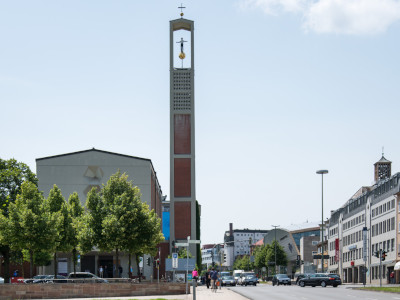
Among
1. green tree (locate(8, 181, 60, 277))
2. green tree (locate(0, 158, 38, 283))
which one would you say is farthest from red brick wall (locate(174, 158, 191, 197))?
green tree (locate(8, 181, 60, 277))

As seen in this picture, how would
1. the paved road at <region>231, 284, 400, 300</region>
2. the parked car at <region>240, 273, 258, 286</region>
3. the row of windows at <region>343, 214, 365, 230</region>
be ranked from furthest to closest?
the row of windows at <region>343, 214, 365, 230</region> < the parked car at <region>240, 273, 258, 286</region> < the paved road at <region>231, 284, 400, 300</region>

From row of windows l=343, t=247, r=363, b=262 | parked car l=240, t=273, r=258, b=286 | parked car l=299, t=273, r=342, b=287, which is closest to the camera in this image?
parked car l=299, t=273, r=342, b=287

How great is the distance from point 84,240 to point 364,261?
56120 mm

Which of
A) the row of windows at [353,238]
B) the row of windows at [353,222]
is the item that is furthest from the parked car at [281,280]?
the row of windows at [353,238]

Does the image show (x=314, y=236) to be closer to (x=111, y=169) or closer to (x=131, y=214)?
(x=111, y=169)

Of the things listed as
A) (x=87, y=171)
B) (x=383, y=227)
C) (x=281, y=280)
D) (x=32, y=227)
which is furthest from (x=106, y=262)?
(x=32, y=227)

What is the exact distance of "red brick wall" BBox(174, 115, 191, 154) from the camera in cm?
9412

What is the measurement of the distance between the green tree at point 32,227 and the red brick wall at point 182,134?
42710 mm

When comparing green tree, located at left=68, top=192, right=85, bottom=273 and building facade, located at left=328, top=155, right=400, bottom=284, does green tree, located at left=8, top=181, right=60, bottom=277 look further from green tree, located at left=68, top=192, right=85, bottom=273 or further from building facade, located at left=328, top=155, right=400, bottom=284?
building facade, located at left=328, top=155, right=400, bottom=284

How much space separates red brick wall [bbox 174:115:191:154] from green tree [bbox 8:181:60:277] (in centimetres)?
4271

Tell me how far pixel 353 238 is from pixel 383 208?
857 inches

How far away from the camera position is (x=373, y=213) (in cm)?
9750

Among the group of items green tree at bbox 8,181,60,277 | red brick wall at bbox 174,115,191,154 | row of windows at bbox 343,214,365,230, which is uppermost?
red brick wall at bbox 174,115,191,154

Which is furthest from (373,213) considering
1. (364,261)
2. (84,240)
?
(84,240)
